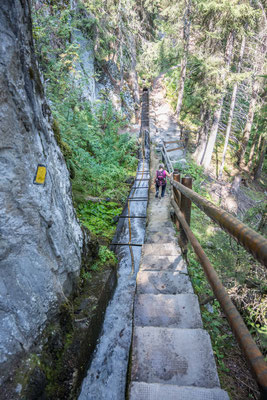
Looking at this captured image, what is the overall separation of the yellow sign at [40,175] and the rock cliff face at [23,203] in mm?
54

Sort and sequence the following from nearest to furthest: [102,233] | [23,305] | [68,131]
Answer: [23,305] → [102,233] → [68,131]

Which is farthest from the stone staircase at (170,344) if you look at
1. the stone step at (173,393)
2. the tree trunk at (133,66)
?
the tree trunk at (133,66)

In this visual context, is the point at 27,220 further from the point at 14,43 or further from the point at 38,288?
the point at 14,43

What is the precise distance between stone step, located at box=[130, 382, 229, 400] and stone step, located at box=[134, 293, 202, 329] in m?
0.73

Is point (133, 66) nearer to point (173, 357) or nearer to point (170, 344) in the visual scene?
point (170, 344)

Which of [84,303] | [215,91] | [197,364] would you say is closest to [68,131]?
[84,303]

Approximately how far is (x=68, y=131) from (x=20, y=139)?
559cm

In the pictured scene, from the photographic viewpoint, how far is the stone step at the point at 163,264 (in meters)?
3.29

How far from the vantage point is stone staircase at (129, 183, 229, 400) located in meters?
1.56

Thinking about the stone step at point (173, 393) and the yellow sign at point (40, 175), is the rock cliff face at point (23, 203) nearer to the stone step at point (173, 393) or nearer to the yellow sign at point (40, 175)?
the yellow sign at point (40, 175)

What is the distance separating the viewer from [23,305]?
206cm

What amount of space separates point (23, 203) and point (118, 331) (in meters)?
2.57

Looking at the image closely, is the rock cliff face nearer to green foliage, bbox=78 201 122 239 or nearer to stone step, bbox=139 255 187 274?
stone step, bbox=139 255 187 274

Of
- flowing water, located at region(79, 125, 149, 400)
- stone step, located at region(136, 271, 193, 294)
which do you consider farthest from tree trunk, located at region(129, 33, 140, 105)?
stone step, located at region(136, 271, 193, 294)
